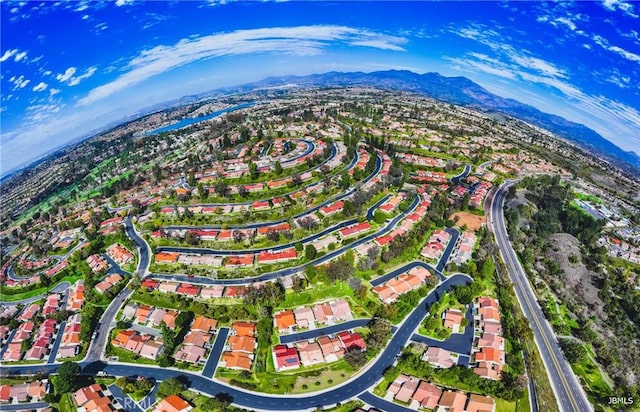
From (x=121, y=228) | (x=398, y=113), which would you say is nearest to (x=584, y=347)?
(x=121, y=228)

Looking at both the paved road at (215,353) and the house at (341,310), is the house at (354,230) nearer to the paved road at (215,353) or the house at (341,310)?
the house at (341,310)

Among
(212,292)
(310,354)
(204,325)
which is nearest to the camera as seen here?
(310,354)

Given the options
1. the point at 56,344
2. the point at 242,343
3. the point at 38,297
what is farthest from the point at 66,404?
the point at 38,297

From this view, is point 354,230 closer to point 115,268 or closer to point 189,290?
point 189,290

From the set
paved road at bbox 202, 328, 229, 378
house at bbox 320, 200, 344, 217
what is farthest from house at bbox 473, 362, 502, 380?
house at bbox 320, 200, 344, 217

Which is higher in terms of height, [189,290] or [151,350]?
[189,290]

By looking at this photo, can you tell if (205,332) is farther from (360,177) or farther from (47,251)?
(360,177)
